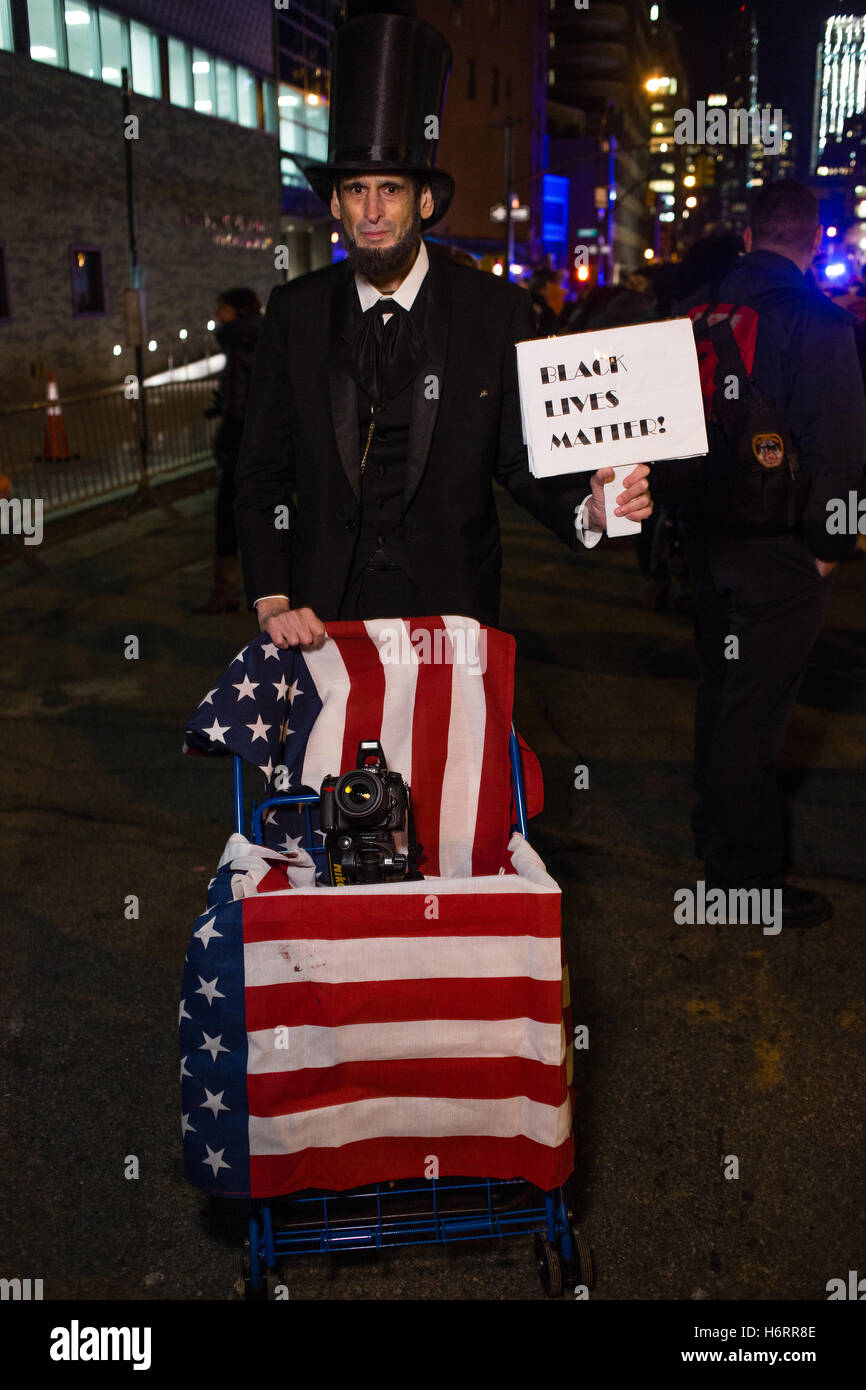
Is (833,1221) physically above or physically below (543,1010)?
below

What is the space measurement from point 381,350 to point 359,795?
3.99ft

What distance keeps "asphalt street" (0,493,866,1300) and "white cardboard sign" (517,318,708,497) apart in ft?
6.33

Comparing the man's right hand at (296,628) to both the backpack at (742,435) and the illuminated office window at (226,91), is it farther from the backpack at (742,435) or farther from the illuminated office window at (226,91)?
the illuminated office window at (226,91)

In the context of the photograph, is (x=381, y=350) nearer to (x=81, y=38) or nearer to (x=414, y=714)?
(x=414, y=714)

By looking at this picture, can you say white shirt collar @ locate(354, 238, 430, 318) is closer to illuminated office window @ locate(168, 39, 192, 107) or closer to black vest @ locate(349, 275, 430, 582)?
black vest @ locate(349, 275, 430, 582)

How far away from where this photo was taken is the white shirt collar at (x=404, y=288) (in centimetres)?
323

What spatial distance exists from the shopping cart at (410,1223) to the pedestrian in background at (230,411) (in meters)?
6.46

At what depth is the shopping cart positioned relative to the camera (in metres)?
2.77

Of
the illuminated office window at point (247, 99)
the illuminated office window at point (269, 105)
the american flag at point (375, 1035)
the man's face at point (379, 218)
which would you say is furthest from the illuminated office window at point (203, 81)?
the american flag at point (375, 1035)

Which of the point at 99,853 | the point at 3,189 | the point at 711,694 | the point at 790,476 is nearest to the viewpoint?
the point at 790,476

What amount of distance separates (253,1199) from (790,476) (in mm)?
2961

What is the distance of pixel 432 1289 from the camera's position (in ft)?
9.57

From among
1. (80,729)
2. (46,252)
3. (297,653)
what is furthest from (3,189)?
(297,653)
